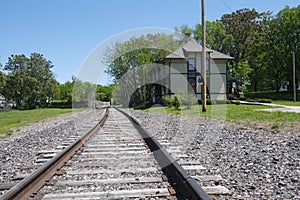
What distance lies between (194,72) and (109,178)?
33.2 metres

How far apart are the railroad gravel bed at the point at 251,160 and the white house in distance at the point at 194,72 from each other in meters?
27.5

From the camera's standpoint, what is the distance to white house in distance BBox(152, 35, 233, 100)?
3569 centimetres

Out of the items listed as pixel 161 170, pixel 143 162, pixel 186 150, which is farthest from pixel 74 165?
pixel 186 150

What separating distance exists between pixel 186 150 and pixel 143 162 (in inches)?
58.5

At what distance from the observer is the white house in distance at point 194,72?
35688mm

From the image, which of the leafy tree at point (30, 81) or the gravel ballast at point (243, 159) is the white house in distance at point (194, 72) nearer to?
the gravel ballast at point (243, 159)

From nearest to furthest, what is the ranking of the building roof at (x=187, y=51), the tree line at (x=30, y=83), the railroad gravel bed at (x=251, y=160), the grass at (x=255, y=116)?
1. the railroad gravel bed at (x=251, y=160)
2. the grass at (x=255, y=116)
3. the building roof at (x=187, y=51)
4. the tree line at (x=30, y=83)

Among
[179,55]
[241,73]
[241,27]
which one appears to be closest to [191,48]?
[179,55]

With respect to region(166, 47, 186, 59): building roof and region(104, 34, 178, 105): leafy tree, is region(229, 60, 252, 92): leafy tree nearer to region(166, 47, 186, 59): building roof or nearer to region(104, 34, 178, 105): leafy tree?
region(104, 34, 178, 105): leafy tree

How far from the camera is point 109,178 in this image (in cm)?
415

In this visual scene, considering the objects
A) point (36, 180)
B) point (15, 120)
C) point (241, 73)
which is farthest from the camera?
point (241, 73)

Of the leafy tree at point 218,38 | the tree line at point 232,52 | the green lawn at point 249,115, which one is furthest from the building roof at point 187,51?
the leafy tree at point 218,38

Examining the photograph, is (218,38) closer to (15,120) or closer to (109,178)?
(15,120)

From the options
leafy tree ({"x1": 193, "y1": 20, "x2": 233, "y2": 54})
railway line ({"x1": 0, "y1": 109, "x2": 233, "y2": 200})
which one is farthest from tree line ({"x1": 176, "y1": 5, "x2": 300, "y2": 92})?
railway line ({"x1": 0, "y1": 109, "x2": 233, "y2": 200})
